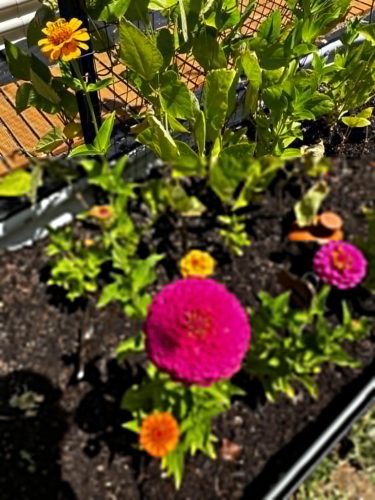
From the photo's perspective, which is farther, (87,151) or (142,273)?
(87,151)

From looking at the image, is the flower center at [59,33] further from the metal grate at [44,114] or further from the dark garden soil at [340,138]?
the dark garden soil at [340,138]

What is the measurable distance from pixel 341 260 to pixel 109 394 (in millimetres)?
323

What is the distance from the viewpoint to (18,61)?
5.02ft

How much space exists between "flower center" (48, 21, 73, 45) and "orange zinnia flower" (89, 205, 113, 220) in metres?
0.77

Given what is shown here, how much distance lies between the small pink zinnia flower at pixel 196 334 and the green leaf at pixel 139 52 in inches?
34.9

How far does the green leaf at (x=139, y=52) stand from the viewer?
4.24 feet

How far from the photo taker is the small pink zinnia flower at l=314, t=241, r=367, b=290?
65cm

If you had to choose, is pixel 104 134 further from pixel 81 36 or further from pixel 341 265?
pixel 341 265

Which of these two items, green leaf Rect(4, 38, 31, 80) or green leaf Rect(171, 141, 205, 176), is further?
green leaf Rect(4, 38, 31, 80)

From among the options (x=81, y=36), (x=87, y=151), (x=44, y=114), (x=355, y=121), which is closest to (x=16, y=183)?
(x=81, y=36)

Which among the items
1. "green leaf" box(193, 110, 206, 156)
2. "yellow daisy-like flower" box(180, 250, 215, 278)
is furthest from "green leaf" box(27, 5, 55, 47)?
"yellow daisy-like flower" box(180, 250, 215, 278)

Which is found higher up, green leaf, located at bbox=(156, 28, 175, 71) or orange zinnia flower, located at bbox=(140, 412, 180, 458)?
green leaf, located at bbox=(156, 28, 175, 71)

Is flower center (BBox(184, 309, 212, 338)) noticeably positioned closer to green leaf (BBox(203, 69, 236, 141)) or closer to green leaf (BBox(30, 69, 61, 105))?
green leaf (BBox(203, 69, 236, 141))

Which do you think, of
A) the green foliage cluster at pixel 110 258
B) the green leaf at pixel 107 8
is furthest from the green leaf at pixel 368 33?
the green foliage cluster at pixel 110 258
